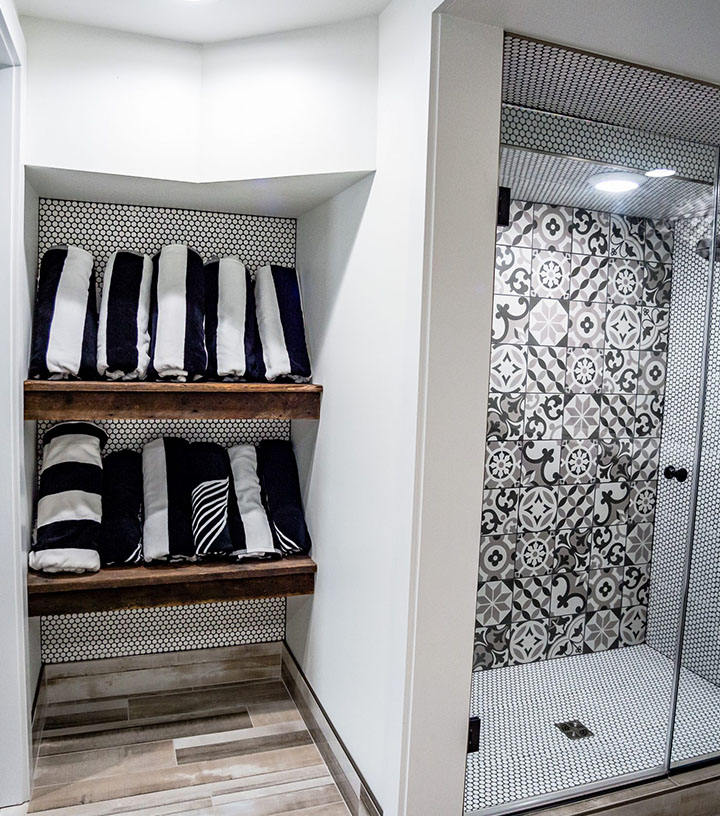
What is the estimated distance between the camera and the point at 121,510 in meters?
2.27

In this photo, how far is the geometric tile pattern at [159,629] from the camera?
2441mm

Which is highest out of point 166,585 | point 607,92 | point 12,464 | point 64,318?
point 607,92

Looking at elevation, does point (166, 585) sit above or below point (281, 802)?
above

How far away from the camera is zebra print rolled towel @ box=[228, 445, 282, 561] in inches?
91.7

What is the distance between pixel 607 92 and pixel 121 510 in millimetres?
1877

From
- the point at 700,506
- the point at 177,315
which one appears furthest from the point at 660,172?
the point at 177,315

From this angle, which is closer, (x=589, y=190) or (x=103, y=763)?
(x=589, y=190)

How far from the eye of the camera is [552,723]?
217cm

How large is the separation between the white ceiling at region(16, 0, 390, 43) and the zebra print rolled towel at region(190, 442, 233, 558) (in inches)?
51.3

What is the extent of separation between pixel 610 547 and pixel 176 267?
1658mm

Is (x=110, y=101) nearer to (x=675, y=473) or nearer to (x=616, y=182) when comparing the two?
(x=616, y=182)

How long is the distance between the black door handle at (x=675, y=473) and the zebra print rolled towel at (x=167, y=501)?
1517 millimetres

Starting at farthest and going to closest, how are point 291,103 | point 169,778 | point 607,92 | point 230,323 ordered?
point 230,323
point 169,778
point 291,103
point 607,92

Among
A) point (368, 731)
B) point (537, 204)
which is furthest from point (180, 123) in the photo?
point (368, 731)
